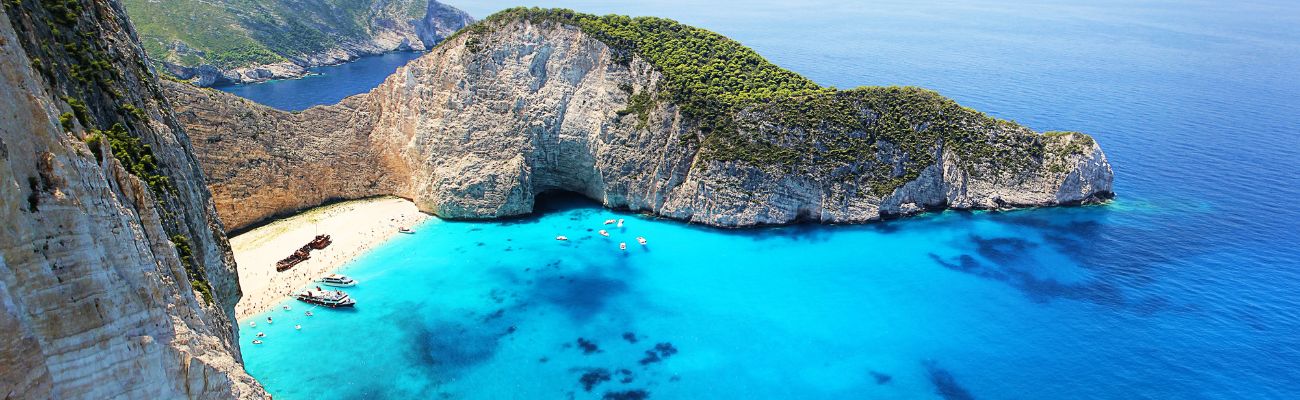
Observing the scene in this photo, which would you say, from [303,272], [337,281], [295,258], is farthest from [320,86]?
[337,281]

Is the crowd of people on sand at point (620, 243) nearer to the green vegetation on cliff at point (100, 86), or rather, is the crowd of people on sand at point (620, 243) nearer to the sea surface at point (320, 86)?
the green vegetation on cliff at point (100, 86)

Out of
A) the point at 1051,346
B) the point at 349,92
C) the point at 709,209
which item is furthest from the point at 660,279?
the point at 349,92

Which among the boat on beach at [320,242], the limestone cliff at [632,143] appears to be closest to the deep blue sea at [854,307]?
the limestone cliff at [632,143]

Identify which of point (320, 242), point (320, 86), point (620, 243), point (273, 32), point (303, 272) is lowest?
point (620, 243)

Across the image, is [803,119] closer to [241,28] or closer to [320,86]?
[320,86]

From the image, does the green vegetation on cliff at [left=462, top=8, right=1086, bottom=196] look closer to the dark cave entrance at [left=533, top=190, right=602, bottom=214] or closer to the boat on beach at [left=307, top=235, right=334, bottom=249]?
the dark cave entrance at [left=533, top=190, right=602, bottom=214]

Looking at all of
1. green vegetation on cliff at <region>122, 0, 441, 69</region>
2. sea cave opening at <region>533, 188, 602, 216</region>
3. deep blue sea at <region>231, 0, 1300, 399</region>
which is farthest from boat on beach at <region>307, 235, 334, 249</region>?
green vegetation on cliff at <region>122, 0, 441, 69</region>
